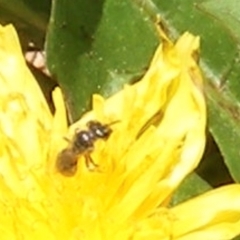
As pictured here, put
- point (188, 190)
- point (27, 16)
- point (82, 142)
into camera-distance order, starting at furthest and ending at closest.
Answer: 1. point (27, 16)
2. point (188, 190)
3. point (82, 142)

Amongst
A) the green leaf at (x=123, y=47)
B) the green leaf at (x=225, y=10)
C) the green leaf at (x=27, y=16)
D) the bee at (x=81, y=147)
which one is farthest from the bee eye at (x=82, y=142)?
the green leaf at (x=27, y=16)

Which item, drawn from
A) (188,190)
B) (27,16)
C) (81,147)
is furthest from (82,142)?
(27,16)

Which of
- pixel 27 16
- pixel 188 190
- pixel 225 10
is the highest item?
pixel 27 16

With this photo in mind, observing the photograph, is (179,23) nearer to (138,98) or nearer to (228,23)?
(228,23)

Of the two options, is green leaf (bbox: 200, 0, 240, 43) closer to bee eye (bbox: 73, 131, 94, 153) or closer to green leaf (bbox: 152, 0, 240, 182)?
green leaf (bbox: 152, 0, 240, 182)

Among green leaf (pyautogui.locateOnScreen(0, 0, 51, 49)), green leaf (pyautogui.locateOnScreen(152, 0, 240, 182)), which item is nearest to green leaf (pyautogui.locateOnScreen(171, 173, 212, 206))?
green leaf (pyautogui.locateOnScreen(152, 0, 240, 182))

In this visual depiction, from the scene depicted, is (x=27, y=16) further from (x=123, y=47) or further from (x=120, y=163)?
(x=120, y=163)

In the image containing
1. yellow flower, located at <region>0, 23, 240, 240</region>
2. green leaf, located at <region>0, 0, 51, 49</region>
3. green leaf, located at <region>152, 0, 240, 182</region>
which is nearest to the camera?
yellow flower, located at <region>0, 23, 240, 240</region>
